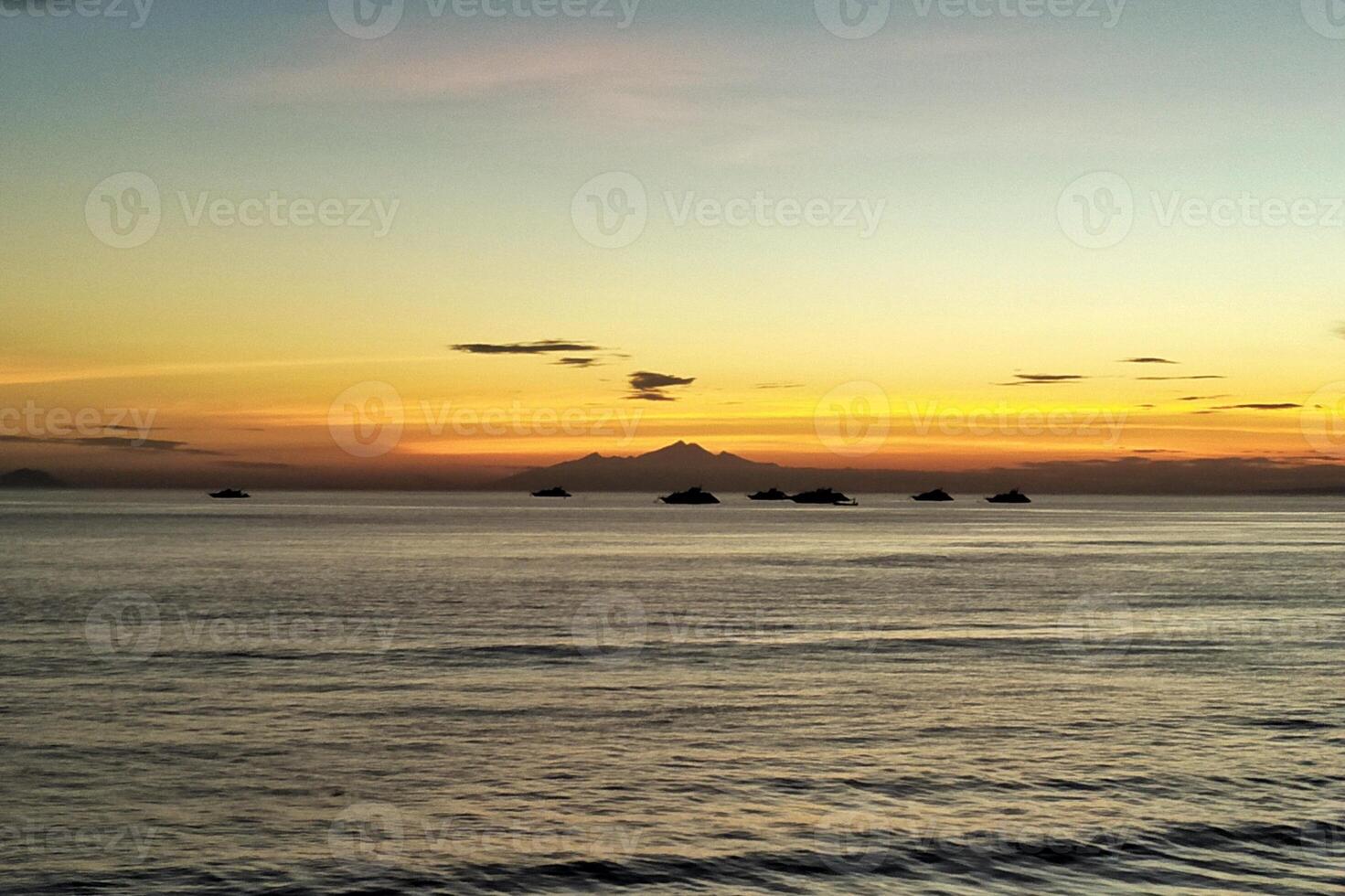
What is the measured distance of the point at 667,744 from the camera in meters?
28.1

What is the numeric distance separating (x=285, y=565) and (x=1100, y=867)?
8301 centimetres

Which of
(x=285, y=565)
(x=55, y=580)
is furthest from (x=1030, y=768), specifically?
(x=285, y=565)

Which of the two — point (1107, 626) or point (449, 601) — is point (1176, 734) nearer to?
point (1107, 626)

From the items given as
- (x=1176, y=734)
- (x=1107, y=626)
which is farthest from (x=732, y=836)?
(x=1107, y=626)

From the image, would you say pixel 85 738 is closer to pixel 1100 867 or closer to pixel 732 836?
pixel 732 836

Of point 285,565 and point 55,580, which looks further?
point 285,565

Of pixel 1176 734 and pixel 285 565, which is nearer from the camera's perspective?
pixel 1176 734

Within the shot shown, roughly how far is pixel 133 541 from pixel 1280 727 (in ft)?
411

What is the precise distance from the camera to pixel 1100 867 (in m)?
19.4

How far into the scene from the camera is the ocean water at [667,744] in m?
19.7

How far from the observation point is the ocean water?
19.7 metres

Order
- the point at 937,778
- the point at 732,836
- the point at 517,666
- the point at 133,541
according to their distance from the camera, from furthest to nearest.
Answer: the point at 133,541
the point at 517,666
the point at 937,778
the point at 732,836

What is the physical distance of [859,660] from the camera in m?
42.4

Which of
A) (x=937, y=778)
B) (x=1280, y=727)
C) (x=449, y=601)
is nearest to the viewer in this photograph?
(x=937, y=778)
